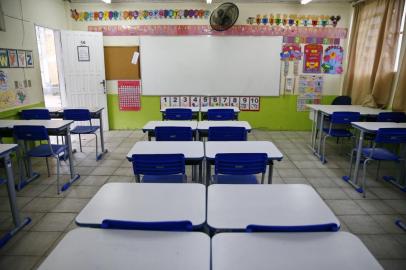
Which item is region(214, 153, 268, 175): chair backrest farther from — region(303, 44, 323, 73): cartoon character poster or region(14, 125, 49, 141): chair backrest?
region(303, 44, 323, 73): cartoon character poster

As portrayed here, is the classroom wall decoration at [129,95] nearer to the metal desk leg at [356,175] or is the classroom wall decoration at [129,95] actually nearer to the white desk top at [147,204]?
the metal desk leg at [356,175]

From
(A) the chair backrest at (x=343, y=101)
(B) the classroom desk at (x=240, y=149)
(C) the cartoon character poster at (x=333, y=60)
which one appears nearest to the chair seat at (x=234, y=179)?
(B) the classroom desk at (x=240, y=149)

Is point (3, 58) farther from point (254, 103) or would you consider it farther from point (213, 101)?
point (254, 103)

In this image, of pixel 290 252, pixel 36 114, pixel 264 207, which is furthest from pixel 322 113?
pixel 36 114

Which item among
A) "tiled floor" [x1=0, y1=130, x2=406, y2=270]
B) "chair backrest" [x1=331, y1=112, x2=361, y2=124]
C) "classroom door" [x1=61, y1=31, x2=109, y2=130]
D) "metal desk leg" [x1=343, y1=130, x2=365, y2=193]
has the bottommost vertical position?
"tiled floor" [x1=0, y1=130, x2=406, y2=270]

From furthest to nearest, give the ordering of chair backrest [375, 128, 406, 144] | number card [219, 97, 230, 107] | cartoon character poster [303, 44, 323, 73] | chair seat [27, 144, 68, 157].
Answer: number card [219, 97, 230, 107]
cartoon character poster [303, 44, 323, 73]
chair seat [27, 144, 68, 157]
chair backrest [375, 128, 406, 144]

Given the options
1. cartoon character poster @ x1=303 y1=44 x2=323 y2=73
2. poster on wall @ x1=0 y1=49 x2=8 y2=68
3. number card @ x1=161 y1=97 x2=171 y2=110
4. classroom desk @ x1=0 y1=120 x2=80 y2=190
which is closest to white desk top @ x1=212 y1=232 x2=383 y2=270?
classroom desk @ x1=0 y1=120 x2=80 y2=190

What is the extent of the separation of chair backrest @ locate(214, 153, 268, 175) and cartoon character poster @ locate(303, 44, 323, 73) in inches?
188

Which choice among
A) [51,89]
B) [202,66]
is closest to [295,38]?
[202,66]

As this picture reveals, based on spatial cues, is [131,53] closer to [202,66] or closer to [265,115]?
[202,66]

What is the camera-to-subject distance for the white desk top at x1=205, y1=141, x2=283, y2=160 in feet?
8.83

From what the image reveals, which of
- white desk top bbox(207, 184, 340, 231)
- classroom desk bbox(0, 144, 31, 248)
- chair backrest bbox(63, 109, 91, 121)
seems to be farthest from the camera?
chair backrest bbox(63, 109, 91, 121)

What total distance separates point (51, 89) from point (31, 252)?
757cm

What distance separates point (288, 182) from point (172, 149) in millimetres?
1888
